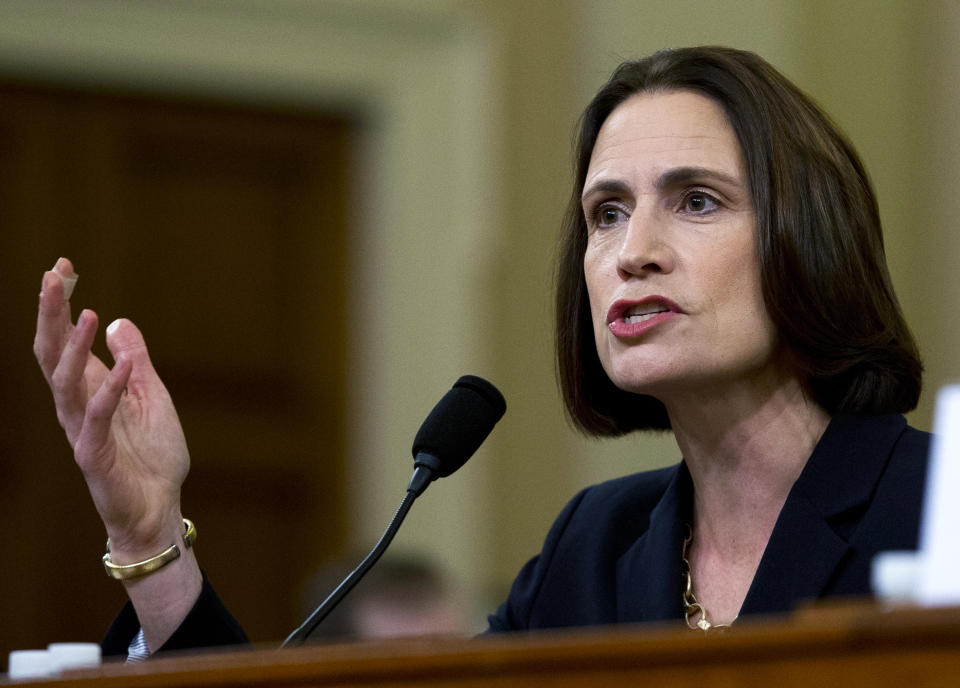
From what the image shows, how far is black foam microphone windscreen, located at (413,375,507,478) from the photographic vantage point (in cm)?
200

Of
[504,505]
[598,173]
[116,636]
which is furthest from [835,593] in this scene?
[504,505]

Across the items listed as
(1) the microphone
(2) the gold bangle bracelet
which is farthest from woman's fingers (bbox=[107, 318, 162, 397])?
(1) the microphone

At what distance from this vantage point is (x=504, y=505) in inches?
214

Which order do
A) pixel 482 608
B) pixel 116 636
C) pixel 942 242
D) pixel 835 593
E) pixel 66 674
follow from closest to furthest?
pixel 66 674
pixel 835 593
pixel 116 636
pixel 482 608
pixel 942 242

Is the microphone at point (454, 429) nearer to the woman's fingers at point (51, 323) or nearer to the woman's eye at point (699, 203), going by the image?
the woman's eye at point (699, 203)

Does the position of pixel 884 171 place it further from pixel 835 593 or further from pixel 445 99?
pixel 835 593

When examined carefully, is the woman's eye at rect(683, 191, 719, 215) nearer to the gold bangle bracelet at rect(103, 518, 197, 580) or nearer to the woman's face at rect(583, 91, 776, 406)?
the woman's face at rect(583, 91, 776, 406)

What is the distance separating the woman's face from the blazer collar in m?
0.17

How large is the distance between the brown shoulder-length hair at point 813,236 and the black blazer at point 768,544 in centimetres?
7

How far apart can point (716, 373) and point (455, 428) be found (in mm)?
375

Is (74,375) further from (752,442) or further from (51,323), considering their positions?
(752,442)

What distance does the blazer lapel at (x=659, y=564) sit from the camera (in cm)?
212

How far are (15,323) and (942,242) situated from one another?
3381 millimetres

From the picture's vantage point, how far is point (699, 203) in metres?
2.09
